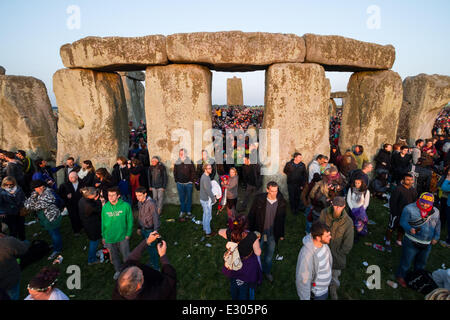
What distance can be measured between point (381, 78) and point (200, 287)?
703cm

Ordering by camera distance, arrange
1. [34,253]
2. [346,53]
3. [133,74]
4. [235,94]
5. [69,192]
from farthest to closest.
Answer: [235,94] < [133,74] < [346,53] < [69,192] < [34,253]

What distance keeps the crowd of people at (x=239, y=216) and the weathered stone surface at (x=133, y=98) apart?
10351 millimetres

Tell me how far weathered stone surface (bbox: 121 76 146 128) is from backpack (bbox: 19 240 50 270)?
1286cm

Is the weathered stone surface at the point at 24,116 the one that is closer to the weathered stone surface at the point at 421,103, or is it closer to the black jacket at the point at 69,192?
the black jacket at the point at 69,192

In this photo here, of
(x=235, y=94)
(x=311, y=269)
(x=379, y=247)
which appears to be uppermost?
(x=235, y=94)

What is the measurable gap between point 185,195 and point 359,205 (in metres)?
3.67

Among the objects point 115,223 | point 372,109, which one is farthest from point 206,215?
point 372,109

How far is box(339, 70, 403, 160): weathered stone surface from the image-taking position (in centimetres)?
648

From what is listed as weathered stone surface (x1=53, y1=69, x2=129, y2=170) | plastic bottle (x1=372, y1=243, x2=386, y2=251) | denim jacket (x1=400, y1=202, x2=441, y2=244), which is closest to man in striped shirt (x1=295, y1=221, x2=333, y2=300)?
denim jacket (x1=400, y1=202, x2=441, y2=244)

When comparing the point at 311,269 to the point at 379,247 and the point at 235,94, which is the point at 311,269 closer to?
the point at 379,247

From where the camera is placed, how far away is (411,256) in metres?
3.28

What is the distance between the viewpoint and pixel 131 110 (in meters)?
16.0

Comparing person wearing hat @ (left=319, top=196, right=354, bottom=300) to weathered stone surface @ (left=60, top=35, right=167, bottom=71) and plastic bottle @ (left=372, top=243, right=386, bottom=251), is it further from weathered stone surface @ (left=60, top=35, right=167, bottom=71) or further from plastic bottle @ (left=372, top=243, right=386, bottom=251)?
weathered stone surface @ (left=60, top=35, right=167, bottom=71)
